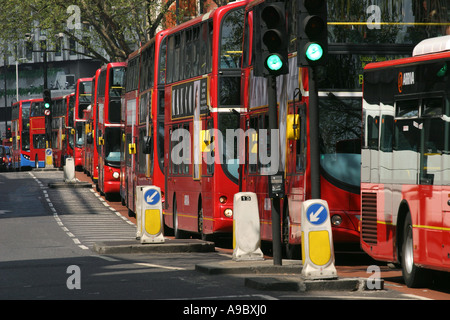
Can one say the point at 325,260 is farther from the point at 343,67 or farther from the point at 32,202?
the point at 32,202

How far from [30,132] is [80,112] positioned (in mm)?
16350

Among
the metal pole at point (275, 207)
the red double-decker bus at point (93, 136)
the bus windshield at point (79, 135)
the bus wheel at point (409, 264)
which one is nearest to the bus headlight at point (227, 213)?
the metal pole at point (275, 207)

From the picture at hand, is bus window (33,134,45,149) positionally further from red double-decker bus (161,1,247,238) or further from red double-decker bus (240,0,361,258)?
red double-decker bus (240,0,361,258)

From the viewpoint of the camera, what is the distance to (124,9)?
5006cm

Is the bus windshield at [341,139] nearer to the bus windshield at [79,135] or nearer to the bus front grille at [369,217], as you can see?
the bus front grille at [369,217]

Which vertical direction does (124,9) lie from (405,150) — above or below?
above

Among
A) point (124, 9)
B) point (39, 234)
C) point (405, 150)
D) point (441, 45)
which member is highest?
point (124, 9)

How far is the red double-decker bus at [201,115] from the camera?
22.4 meters

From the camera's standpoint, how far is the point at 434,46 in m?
14.0
